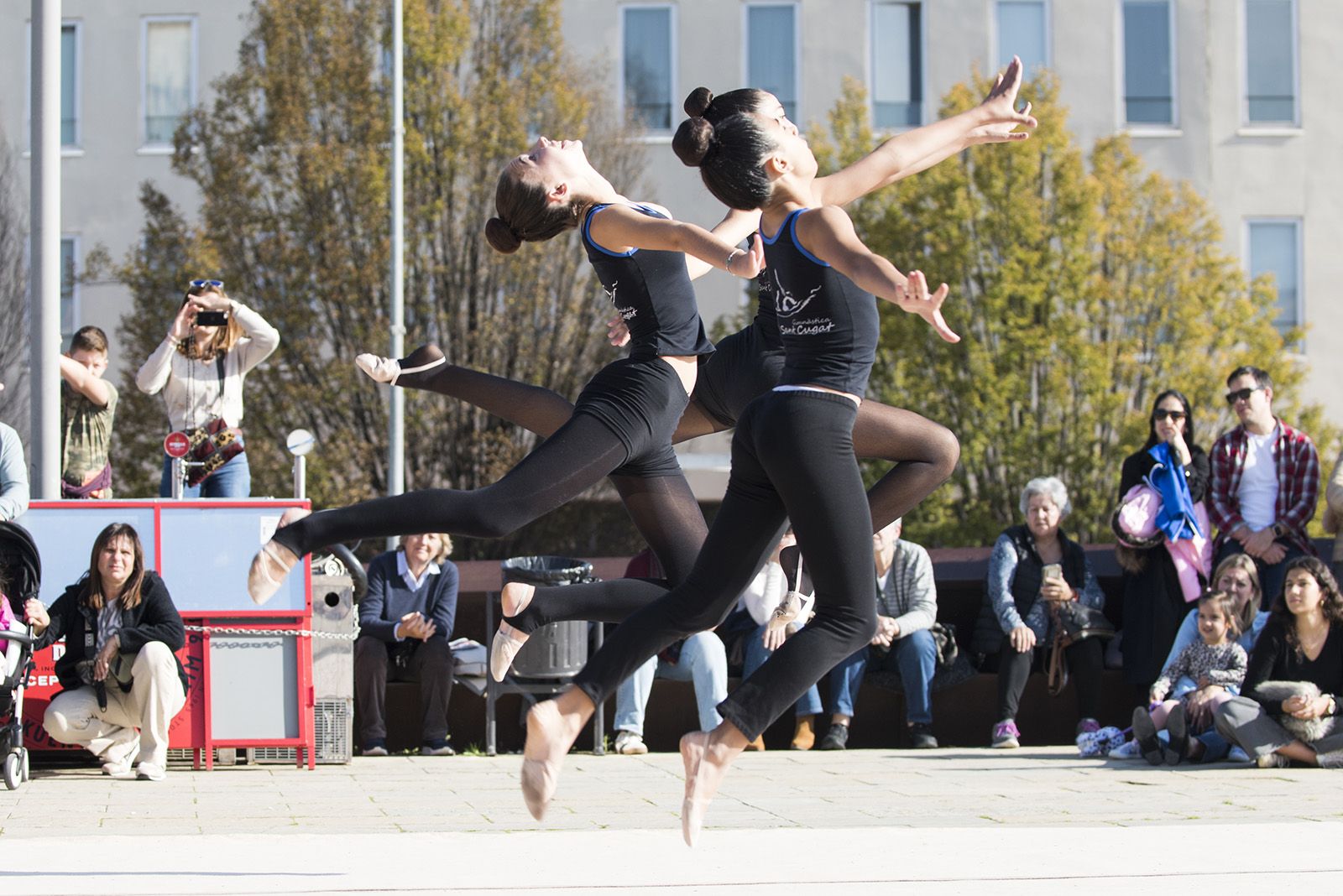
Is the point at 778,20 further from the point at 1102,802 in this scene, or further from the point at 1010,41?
the point at 1102,802

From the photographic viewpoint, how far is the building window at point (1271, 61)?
25.5 metres

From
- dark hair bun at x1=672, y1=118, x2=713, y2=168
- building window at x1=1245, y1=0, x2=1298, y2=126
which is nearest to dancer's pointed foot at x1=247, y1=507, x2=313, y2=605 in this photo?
dark hair bun at x1=672, y1=118, x2=713, y2=168

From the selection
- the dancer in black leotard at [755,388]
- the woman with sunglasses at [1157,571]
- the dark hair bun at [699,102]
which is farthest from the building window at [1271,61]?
the dark hair bun at [699,102]

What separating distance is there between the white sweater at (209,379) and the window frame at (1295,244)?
1889 cm

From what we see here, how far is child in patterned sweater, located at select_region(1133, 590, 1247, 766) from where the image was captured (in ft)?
31.1

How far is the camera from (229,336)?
32.9ft

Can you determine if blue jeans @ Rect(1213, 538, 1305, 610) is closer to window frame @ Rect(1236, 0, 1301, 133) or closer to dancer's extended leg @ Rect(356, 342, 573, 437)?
dancer's extended leg @ Rect(356, 342, 573, 437)

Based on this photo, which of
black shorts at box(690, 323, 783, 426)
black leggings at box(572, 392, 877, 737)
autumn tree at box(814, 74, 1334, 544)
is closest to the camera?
black leggings at box(572, 392, 877, 737)

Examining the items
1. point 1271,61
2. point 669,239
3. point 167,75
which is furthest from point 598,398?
point 1271,61

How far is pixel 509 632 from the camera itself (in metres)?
5.85

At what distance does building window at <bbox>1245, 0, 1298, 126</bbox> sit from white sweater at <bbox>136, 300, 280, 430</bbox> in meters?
19.8

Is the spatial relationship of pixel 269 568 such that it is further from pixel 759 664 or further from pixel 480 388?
pixel 759 664

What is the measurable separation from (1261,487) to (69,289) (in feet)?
63.8

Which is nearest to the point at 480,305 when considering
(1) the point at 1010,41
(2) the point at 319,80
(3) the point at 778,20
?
(2) the point at 319,80
